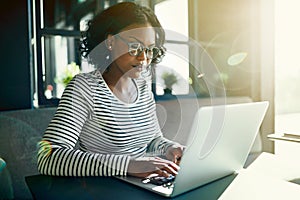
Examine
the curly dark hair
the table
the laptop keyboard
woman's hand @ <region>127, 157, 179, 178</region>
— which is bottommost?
the table

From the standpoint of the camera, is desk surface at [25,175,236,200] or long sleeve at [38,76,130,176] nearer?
desk surface at [25,175,236,200]

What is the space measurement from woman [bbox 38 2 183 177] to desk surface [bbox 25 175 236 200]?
0.04 m

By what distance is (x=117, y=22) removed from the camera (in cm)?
122

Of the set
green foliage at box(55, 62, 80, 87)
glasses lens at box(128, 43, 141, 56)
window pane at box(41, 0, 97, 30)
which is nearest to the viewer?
glasses lens at box(128, 43, 141, 56)

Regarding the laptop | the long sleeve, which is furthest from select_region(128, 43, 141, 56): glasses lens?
the laptop

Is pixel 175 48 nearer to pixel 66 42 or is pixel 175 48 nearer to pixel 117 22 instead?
pixel 66 42

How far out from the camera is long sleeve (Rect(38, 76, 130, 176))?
85cm

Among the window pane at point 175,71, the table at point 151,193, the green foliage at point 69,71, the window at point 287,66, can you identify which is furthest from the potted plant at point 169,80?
the table at point 151,193

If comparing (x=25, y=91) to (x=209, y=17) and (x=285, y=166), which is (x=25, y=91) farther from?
(x=209, y=17)

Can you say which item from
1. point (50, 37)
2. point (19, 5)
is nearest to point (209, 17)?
point (50, 37)

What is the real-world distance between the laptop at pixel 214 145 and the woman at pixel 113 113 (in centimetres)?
9

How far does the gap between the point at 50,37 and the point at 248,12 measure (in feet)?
5.56

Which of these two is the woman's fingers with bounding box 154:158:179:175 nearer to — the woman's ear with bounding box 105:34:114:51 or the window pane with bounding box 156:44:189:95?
the woman's ear with bounding box 105:34:114:51

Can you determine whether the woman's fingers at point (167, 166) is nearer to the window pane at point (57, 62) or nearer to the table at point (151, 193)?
the table at point (151, 193)
